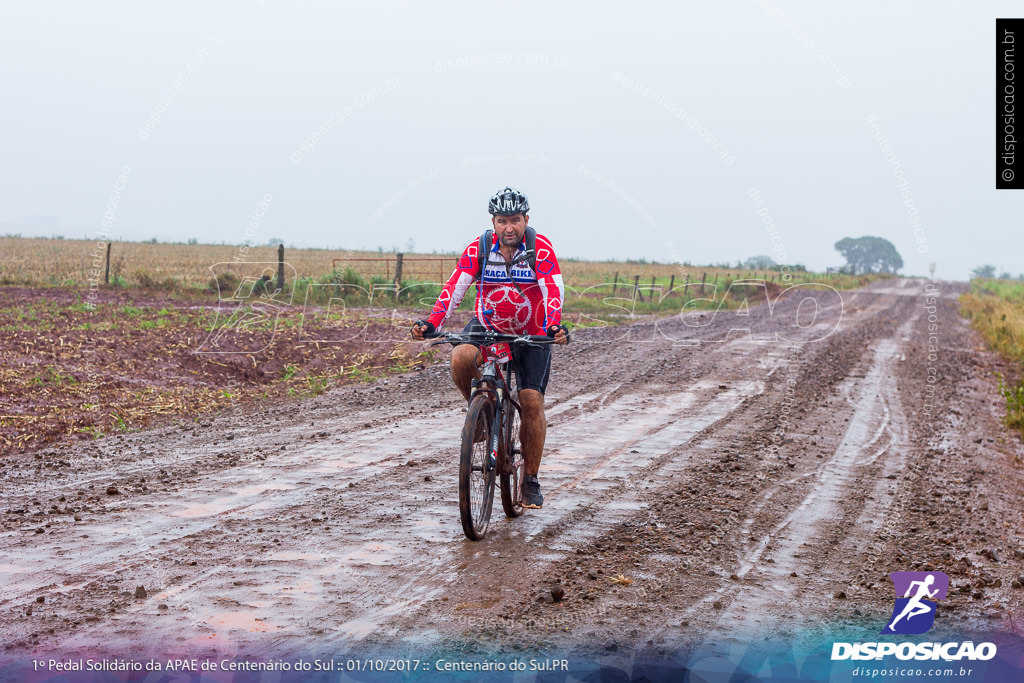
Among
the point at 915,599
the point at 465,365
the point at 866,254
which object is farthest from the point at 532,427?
the point at 866,254

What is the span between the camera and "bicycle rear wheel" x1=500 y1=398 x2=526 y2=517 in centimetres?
580

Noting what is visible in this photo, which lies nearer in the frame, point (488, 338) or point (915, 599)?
point (915, 599)

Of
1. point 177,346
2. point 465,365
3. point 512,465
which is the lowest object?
point 512,465

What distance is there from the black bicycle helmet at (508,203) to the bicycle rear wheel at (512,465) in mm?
1262

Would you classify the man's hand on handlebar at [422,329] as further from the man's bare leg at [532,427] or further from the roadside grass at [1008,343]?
the roadside grass at [1008,343]

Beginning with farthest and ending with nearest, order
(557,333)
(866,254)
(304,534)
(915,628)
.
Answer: (866,254) → (304,534) → (557,333) → (915,628)

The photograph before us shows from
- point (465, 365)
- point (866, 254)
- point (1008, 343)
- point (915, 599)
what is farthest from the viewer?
point (866, 254)

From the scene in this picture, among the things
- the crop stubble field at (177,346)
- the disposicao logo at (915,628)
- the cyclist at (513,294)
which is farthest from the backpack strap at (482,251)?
the crop stubble field at (177,346)

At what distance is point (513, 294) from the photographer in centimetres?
574

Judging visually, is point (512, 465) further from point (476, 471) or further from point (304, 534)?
point (304, 534)

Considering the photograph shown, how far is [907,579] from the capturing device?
195 inches

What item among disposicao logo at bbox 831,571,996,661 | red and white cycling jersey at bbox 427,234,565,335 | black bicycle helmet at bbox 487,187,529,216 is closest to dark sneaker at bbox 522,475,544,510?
red and white cycling jersey at bbox 427,234,565,335

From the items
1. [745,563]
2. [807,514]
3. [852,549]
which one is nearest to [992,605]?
[852,549]

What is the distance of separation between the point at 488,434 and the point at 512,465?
0.46m
